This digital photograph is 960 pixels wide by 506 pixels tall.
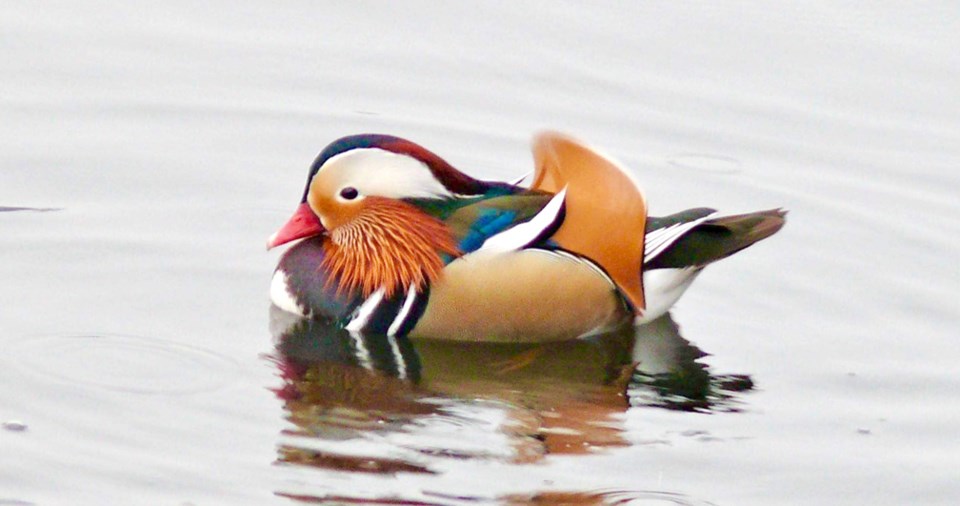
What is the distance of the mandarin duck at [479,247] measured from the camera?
→ 8.21 meters

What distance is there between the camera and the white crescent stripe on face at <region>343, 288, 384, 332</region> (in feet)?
27.4

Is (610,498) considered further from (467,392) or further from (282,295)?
(282,295)

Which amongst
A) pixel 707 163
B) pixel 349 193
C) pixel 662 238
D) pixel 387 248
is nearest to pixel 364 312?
pixel 387 248

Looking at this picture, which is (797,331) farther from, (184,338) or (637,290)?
(184,338)

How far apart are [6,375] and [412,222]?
6.65 ft

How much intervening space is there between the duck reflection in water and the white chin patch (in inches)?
1.7

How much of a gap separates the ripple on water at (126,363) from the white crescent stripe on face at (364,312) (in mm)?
734

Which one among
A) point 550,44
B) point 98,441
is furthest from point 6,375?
point 550,44

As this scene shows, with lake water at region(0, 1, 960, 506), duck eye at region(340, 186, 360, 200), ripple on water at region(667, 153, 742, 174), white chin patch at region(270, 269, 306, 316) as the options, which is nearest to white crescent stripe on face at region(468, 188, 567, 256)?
lake water at region(0, 1, 960, 506)

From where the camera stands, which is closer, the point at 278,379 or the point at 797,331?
the point at 278,379

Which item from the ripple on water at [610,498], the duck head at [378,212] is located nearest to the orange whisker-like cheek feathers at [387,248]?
the duck head at [378,212]

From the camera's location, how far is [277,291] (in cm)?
856

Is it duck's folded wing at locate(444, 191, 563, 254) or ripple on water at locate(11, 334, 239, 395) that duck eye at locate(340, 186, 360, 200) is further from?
ripple on water at locate(11, 334, 239, 395)

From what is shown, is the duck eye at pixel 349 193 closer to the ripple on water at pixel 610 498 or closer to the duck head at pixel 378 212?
the duck head at pixel 378 212
